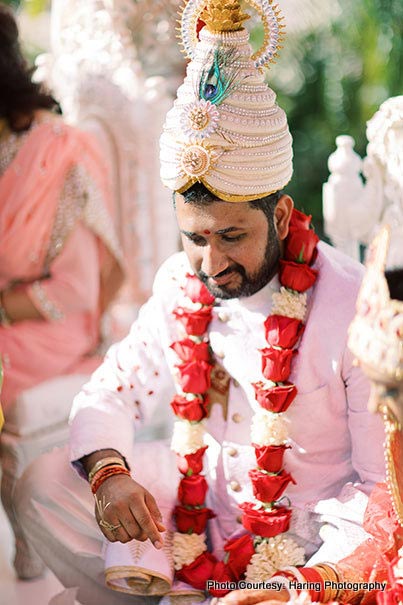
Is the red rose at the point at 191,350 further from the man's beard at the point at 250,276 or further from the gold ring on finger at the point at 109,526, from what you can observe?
the gold ring on finger at the point at 109,526

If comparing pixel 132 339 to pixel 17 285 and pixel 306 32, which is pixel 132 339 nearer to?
pixel 17 285

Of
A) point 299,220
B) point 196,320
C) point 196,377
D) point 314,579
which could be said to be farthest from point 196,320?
point 314,579

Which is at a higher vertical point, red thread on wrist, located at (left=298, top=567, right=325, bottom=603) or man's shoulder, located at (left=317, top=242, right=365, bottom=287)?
man's shoulder, located at (left=317, top=242, right=365, bottom=287)

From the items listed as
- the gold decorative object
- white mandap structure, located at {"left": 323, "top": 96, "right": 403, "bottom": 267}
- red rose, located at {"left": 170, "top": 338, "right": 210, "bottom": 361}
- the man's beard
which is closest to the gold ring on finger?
red rose, located at {"left": 170, "top": 338, "right": 210, "bottom": 361}

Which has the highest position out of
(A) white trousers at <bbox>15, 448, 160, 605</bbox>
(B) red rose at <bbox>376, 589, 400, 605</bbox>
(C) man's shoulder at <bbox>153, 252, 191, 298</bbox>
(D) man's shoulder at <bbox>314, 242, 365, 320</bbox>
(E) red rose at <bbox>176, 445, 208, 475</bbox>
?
(D) man's shoulder at <bbox>314, 242, 365, 320</bbox>

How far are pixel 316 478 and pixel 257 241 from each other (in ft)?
1.92

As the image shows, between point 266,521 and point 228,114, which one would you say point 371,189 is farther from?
point 266,521

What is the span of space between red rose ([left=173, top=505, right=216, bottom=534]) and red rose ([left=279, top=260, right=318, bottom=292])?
0.60 meters

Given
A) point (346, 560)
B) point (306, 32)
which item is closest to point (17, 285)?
point (346, 560)

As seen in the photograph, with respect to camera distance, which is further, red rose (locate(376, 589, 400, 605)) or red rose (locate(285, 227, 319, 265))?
red rose (locate(285, 227, 319, 265))

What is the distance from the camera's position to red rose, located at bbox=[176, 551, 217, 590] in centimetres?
225

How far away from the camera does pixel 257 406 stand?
7.54ft

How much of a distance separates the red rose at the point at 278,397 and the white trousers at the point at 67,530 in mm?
529

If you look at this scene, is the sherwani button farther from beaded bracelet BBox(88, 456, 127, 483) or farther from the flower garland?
beaded bracelet BBox(88, 456, 127, 483)
